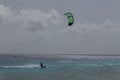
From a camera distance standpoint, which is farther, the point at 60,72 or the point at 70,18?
the point at 60,72

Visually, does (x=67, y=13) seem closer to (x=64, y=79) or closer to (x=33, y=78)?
(x=64, y=79)

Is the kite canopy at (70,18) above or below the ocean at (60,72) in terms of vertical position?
above

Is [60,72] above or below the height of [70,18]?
below

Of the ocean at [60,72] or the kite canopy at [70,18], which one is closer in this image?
the kite canopy at [70,18]

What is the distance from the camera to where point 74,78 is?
114 feet

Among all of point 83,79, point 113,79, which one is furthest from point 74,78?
point 113,79

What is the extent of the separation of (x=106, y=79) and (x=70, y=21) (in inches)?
466

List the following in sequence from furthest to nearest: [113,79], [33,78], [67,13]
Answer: [33,78] < [113,79] < [67,13]

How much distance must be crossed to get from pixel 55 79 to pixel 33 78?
123 inches

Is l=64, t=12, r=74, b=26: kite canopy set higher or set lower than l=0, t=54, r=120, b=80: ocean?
higher

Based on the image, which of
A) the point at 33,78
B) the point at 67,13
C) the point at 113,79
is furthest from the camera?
the point at 33,78

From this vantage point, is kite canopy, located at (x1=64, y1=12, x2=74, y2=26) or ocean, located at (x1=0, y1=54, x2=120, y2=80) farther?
ocean, located at (x1=0, y1=54, x2=120, y2=80)

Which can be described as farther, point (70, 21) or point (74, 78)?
point (74, 78)

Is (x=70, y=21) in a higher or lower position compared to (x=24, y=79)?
higher
